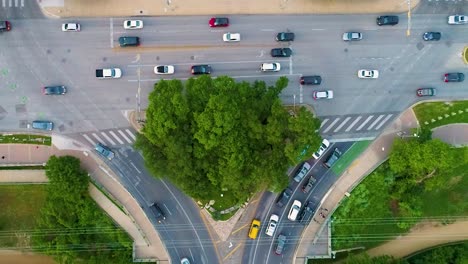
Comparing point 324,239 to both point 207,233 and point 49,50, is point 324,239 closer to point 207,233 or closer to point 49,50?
point 207,233

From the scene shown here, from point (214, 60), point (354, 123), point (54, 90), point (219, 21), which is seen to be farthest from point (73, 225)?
point (354, 123)

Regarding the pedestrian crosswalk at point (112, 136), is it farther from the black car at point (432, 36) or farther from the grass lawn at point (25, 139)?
the black car at point (432, 36)

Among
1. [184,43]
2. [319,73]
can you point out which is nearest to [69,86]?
[184,43]

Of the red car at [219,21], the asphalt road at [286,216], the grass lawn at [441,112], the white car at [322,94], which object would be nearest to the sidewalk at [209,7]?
the red car at [219,21]

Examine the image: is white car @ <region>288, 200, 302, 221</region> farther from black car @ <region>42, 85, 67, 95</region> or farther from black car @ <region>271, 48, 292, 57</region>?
black car @ <region>42, 85, 67, 95</region>

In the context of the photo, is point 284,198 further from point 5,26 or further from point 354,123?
point 5,26

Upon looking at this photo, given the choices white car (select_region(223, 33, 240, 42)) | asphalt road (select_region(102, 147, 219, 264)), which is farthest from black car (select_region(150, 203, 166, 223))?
white car (select_region(223, 33, 240, 42))
